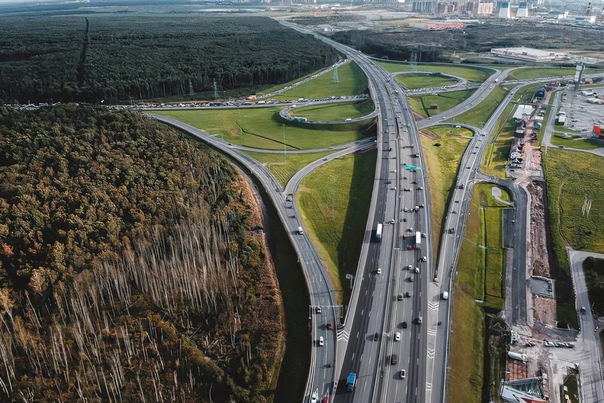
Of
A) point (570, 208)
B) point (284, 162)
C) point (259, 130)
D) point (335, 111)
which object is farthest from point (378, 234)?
point (335, 111)

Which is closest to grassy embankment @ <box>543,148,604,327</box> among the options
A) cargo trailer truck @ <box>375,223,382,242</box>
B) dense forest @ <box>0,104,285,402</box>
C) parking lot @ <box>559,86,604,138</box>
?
parking lot @ <box>559,86,604,138</box>

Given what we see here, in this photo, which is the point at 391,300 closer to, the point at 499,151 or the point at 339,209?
the point at 339,209

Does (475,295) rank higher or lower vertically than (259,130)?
lower

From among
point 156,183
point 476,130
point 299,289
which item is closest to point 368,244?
point 299,289

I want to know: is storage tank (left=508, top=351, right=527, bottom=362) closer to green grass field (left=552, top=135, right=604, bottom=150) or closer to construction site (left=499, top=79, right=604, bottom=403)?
construction site (left=499, top=79, right=604, bottom=403)

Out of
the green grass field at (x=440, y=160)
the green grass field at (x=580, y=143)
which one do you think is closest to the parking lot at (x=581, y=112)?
the green grass field at (x=580, y=143)

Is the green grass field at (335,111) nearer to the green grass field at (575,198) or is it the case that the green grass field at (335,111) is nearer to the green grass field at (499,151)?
the green grass field at (499,151)
